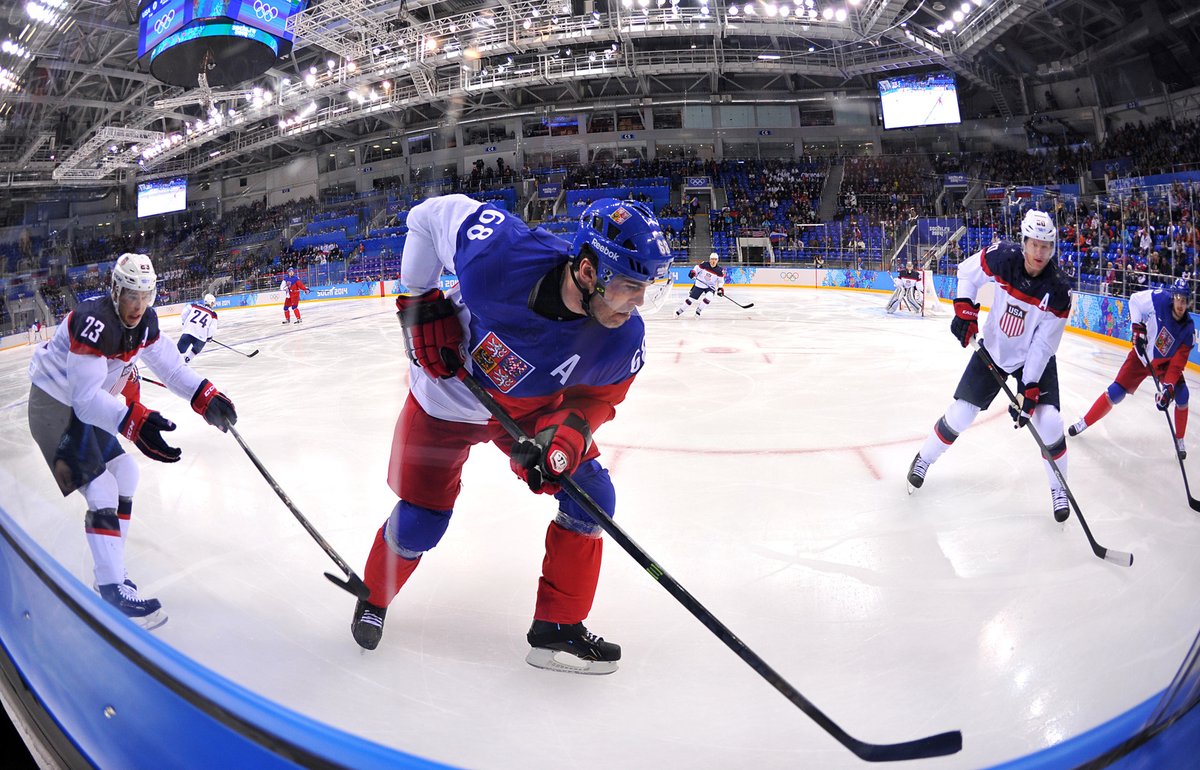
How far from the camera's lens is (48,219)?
1.01 meters

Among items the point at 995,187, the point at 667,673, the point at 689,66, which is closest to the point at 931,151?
the point at 995,187

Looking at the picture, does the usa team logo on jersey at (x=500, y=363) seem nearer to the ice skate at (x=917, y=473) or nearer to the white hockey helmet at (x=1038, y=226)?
the white hockey helmet at (x=1038, y=226)

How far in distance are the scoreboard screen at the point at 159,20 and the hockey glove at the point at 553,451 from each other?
0.95m

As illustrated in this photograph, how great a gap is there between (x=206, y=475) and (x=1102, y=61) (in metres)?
2.32

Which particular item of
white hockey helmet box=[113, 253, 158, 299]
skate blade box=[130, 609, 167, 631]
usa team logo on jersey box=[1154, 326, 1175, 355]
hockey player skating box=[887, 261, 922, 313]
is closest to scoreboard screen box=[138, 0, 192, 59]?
white hockey helmet box=[113, 253, 158, 299]

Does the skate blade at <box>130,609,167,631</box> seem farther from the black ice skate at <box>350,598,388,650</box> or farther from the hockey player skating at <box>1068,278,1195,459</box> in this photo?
the hockey player skating at <box>1068,278,1195,459</box>

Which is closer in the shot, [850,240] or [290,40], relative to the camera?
[290,40]

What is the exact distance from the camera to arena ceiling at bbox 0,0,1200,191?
95 centimetres

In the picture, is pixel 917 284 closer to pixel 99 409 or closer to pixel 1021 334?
pixel 1021 334

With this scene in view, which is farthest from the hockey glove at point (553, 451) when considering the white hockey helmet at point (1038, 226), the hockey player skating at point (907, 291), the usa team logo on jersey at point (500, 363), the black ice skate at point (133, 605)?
the hockey player skating at point (907, 291)

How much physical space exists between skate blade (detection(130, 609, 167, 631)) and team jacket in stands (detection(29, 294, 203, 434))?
0.37 metres

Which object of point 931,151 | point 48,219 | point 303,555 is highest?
point 931,151

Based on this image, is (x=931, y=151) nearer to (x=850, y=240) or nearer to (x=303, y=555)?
(x=850, y=240)

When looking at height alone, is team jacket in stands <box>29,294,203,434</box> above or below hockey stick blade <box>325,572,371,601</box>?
above
